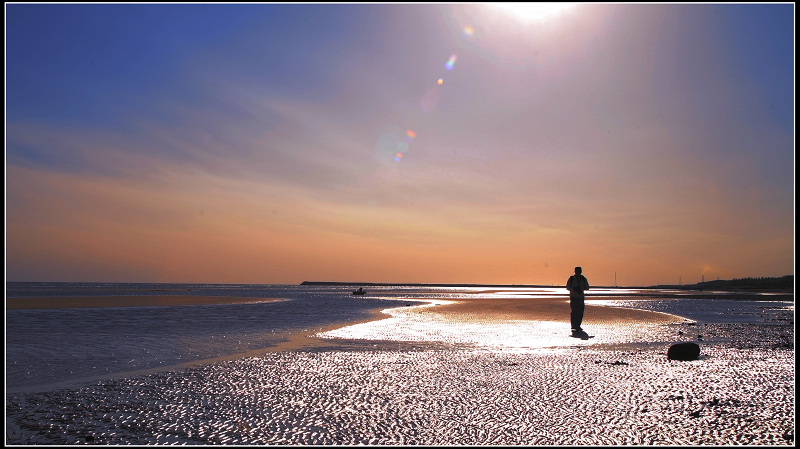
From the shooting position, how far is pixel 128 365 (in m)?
12.3

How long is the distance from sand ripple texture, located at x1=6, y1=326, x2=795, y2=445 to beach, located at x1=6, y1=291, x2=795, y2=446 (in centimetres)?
3

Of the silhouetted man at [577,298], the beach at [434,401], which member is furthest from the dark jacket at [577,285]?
the beach at [434,401]

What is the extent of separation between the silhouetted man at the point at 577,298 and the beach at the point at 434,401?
6676 mm

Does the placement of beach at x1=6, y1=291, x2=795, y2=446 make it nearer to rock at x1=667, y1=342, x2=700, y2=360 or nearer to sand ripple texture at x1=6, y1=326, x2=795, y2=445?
sand ripple texture at x1=6, y1=326, x2=795, y2=445

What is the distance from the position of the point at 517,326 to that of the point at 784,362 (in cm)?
1167

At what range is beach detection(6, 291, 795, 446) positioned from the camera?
6773mm

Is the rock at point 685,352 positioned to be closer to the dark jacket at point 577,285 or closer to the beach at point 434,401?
the beach at point 434,401

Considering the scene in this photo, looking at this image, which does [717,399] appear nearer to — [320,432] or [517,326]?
[320,432]

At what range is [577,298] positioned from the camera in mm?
21500

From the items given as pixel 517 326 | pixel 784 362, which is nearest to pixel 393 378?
pixel 784 362

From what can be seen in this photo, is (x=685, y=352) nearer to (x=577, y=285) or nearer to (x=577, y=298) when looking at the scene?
(x=577, y=298)

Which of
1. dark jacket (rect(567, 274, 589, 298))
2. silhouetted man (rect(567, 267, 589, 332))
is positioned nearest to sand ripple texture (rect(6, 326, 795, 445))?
silhouetted man (rect(567, 267, 589, 332))

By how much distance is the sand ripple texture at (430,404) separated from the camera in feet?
22.1

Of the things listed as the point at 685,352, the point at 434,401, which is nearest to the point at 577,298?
the point at 685,352
